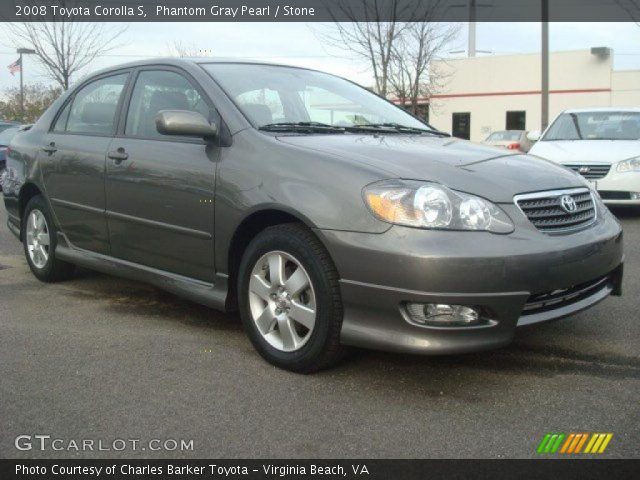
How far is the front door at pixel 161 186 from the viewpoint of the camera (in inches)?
150

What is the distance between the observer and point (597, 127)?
976cm

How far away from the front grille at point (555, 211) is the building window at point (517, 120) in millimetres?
31151

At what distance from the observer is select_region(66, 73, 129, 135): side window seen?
4.64m

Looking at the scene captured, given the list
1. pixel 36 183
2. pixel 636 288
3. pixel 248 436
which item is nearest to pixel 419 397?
pixel 248 436

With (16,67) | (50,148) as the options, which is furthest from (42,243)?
(16,67)

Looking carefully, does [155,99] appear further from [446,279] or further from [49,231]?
[446,279]

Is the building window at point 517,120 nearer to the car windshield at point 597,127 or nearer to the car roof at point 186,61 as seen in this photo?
the car windshield at point 597,127

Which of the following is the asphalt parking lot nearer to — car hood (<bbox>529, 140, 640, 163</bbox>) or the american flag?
car hood (<bbox>529, 140, 640, 163</bbox>)

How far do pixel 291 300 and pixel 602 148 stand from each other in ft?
22.8

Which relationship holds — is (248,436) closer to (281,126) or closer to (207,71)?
(281,126)

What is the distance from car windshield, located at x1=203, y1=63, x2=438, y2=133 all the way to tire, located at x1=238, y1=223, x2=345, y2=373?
765 millimetres

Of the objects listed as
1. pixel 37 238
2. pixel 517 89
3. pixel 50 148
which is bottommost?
pixel 37 238
